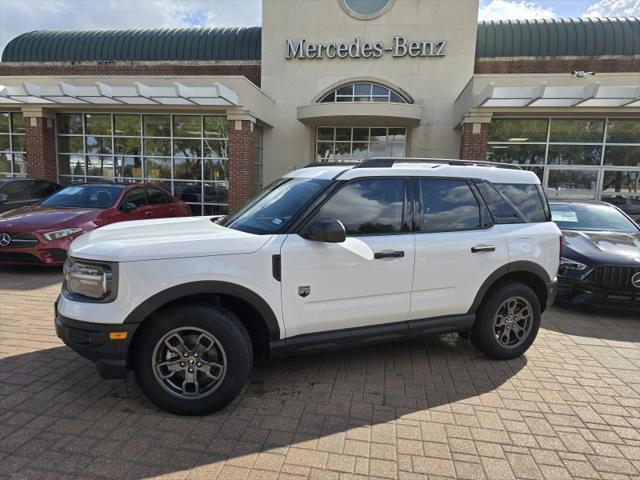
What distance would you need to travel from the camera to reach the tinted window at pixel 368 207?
3.50m

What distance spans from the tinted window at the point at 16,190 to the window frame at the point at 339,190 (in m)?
10.0

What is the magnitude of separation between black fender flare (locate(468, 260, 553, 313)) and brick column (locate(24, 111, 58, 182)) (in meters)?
15.4

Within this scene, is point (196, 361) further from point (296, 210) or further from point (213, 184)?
point (213, 184)

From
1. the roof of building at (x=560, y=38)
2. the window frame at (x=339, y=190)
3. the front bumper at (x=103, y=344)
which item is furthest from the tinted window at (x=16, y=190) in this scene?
the roof of building at (x=560, y=38)

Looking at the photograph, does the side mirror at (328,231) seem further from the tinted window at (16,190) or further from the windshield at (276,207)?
the tinted window at (16,190)

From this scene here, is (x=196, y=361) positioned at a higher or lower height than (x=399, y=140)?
lower

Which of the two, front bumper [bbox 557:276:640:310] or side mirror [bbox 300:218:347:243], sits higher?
side mirror [bbox 300:218:347:243]

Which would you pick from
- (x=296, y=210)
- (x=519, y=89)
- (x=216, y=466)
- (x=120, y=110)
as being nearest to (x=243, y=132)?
(x=120, y=110)

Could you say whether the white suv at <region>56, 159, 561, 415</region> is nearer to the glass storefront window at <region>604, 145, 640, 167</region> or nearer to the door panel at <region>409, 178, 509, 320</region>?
the door panel at <region>409, 178, 509, 320</region>

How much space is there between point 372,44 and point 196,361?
14964 millimetres

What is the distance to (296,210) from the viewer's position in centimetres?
342

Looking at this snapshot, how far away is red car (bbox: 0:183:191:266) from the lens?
6746 mm

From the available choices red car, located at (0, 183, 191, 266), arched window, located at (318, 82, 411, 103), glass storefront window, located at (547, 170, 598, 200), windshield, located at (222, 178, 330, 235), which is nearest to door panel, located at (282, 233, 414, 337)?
windshield, located at (222, 178, 330, 235)

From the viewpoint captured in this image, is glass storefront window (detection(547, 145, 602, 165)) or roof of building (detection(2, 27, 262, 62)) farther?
roof of building (detection(2, 27, 262, 62))
